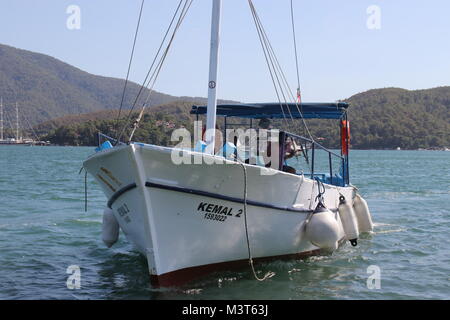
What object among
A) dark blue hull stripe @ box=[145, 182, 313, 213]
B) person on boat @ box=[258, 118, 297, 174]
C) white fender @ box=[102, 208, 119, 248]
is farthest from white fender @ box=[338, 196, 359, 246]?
white fender @ box=[102, 208, 119, 248]

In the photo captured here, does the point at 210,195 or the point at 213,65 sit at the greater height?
the point at 213,65

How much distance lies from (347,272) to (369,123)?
124 m

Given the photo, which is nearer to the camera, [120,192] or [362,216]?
[120,192]

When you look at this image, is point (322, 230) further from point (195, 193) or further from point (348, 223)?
point (195, 193)

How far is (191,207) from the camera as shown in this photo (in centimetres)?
809

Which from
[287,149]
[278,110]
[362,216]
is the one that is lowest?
[362,216]

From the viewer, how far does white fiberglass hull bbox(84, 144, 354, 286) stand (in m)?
7.80

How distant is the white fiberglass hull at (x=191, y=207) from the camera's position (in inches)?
307

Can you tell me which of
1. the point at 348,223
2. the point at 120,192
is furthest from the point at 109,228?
the point at 348,223

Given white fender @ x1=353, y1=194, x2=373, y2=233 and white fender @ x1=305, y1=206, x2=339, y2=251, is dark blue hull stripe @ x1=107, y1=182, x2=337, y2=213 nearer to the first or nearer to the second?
white fender @ x1=305, y1=206, x2=339, y2=251

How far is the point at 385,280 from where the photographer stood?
31.8ft

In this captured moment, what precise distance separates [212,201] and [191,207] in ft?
1.07

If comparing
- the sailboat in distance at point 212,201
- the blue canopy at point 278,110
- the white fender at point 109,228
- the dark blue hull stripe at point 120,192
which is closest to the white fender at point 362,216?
the blue canopy at point 278,110

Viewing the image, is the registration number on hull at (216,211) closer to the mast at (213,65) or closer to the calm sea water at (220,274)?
the calm sea water at (220,274)
